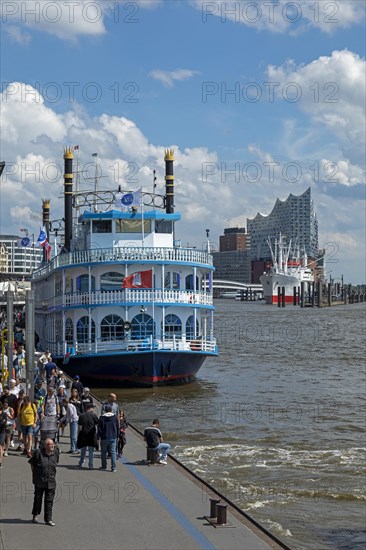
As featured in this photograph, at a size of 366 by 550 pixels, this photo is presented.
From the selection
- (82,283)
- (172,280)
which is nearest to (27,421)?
(172,280)

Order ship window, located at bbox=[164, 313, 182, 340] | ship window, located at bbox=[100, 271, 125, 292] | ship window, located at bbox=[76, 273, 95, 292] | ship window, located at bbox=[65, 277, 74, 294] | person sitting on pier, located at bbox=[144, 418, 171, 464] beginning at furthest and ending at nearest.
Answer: ship window, located at bbox=[65, 277, 74, 294] → ship window, located at bbox=[76, 273, 95, 292] → ship window, located at bbox=[100, 271, 125, 292] → ship window, located at bbox=[164, 313, 182, 340] → person sitting on pier, located at bbox=[144, 418, 171, 464]

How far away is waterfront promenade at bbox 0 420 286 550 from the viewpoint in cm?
1147

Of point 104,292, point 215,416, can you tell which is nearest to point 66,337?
point 104,292

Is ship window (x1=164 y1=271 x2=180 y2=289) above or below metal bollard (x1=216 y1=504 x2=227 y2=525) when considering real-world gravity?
above

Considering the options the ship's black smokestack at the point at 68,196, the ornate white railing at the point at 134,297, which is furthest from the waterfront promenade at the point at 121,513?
the ship's black smokestack at the point at 68,196

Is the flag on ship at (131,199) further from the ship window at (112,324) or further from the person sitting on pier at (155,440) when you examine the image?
the person sitting on pier at (155,440)

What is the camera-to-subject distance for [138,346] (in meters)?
35.9

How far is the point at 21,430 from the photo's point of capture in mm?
17719

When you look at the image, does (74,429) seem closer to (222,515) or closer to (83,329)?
(222,515)

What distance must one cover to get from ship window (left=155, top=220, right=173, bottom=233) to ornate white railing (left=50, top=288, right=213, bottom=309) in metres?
4.07

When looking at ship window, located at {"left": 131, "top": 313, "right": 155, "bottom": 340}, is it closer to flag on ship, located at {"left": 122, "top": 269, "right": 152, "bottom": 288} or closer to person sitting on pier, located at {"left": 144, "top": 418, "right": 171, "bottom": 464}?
flag on ship, located at {"left": 122, "top": 269, "right": 152, "bottom": 288}

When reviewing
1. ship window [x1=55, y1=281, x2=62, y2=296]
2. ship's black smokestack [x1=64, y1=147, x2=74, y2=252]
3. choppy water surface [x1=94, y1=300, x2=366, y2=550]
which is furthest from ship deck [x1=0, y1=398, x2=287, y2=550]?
ship's black smokestack [x1=64, y1=147, x2=74, y2=252]

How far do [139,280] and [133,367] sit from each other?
395cm

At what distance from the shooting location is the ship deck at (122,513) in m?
11.5
